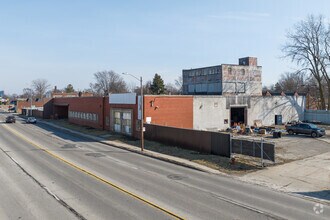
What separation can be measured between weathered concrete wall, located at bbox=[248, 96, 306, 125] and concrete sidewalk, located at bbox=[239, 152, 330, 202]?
89.7 feet

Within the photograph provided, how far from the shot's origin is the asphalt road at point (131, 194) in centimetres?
1188

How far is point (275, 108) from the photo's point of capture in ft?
179

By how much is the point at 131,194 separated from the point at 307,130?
32646mm

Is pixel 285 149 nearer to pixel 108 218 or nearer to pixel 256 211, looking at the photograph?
pixel 256 211

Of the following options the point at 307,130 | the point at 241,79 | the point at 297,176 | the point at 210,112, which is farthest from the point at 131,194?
the point at 241,79

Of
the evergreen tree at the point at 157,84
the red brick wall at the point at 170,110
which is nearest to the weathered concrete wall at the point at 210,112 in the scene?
the red brick wall at the point at 170,110

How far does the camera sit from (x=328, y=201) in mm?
14484

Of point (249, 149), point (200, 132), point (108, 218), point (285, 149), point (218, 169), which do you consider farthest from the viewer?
point (285, 149)

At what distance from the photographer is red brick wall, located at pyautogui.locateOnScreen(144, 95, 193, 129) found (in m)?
37.2

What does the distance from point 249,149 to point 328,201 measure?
361 inches

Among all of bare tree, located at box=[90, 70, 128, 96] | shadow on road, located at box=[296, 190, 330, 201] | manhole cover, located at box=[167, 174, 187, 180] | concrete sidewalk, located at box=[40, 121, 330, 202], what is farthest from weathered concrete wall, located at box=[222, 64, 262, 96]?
bare tree, located at box=[90, 70, 128, 96]

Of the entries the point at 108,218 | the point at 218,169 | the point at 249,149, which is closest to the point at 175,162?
the point at 218,169

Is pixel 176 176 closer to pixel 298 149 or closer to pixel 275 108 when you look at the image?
pixel 298 149

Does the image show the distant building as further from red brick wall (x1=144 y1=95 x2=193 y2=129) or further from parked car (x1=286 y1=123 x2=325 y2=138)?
red brick wall (x1=144 y1=95 x2=193 y2=129)
